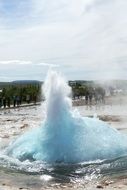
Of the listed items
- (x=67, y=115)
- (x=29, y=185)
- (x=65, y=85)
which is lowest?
(x=29, y=185)

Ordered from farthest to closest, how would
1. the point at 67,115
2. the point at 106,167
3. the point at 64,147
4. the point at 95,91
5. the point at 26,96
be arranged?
the point at 95,91 → the point at 26,96 → the point at 67,115 → the point at 64,147 → the point at 106,167

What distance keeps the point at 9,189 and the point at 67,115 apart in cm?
762

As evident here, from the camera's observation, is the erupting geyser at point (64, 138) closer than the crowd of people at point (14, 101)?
Yes

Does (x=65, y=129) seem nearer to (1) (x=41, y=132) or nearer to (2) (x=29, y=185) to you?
(1) (x=41, y=132)

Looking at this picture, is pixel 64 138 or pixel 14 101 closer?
pixel 64 138

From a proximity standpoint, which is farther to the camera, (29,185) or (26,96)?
(26,96)

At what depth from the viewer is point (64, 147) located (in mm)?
20469

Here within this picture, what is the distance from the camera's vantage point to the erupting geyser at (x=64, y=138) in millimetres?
20109

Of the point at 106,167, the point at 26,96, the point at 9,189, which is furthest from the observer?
the point at 26,96

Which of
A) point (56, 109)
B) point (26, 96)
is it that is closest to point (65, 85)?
point (56, 109)

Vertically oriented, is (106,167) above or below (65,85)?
below

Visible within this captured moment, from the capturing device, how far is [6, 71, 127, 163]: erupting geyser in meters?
20.1

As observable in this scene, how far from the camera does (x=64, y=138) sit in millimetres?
21000

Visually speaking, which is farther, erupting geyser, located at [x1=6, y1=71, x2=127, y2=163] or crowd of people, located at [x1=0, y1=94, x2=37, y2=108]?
crowd of people, located at [x1=0, y1=94, x2=37, y2=108]
